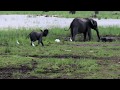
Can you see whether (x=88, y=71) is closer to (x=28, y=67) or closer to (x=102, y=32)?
(x=28, y=67)

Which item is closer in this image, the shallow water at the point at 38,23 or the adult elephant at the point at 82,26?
the adult elephant at the point at 82,26

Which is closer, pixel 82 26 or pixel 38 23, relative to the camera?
pixel 82 26

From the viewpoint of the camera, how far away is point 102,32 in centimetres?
2112

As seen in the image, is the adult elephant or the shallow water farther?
the shallow water

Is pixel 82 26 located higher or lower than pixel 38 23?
higher
